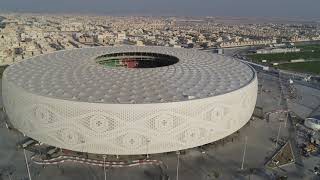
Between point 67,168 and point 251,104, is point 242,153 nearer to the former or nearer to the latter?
point 251,104

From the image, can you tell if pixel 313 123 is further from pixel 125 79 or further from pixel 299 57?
pixel 299 57

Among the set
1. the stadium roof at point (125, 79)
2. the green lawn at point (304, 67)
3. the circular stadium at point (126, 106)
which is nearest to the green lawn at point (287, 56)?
the green lawn at point (304, 67)

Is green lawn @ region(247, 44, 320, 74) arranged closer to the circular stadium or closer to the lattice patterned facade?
the circular stadium

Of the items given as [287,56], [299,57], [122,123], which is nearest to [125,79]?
[122,123]

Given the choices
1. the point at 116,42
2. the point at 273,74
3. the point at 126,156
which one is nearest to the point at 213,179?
the point at 126,156

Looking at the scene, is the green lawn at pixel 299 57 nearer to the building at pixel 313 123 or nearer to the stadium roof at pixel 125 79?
the building at pixel 313 123

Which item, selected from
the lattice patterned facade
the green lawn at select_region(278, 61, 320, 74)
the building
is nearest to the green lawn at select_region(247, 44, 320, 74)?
the green lawn at select_region(278, 61, 320, 74)
